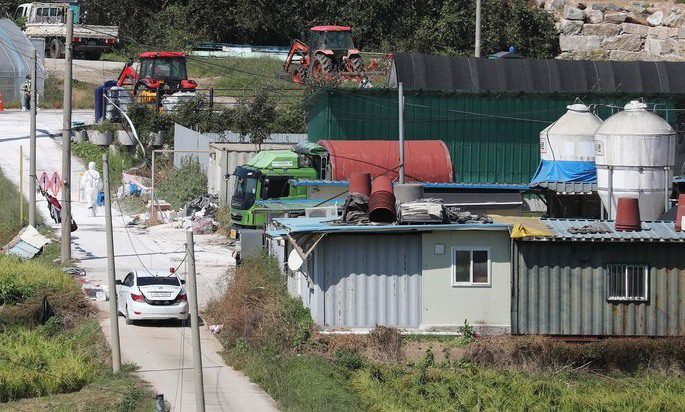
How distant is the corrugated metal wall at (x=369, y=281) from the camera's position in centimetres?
2934

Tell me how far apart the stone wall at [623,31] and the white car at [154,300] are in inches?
1629

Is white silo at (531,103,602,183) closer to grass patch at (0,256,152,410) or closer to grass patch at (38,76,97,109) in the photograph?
grass patch at (0,256,152,410)

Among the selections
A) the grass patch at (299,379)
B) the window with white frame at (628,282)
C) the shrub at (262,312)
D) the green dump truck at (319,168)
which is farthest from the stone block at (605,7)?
the grass patch at (299,379)

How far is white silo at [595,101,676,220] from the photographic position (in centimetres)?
3512

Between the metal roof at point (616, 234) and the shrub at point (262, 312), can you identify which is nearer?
the shrub at point (262, 312)

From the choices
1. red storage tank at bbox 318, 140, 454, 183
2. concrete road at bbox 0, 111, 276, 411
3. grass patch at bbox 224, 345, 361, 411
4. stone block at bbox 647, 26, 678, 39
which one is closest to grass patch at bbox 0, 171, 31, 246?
concrete road at bbox 0, 111, 276, 411

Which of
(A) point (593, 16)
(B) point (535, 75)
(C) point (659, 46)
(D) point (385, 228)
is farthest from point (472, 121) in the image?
(A) point (593, 16)

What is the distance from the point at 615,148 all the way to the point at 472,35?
36414mm

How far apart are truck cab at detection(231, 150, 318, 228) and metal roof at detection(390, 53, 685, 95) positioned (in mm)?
6321

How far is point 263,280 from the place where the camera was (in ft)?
107

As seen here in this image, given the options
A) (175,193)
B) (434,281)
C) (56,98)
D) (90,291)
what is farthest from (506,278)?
(56,98)

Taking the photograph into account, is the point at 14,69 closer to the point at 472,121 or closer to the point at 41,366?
the point at 472,121

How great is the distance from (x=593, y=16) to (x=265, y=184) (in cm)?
3507

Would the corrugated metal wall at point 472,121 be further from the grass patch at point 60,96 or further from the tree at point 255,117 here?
the grass patch at point 60,96
